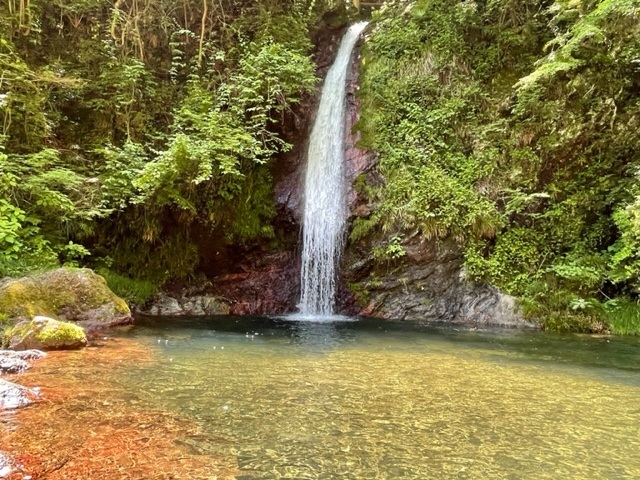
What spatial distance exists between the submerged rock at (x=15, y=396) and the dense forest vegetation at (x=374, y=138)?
537 centimetres

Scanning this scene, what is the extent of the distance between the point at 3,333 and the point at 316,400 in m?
4.82

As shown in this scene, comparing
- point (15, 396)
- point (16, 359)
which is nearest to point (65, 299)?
point (16, 359)

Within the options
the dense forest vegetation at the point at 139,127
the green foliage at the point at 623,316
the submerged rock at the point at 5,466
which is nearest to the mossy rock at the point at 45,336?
the dense forest vegetation at the point at 139,127

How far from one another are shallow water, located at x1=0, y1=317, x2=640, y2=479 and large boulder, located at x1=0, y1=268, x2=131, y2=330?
1.64m

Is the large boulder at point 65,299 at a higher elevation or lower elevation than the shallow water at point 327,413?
higher

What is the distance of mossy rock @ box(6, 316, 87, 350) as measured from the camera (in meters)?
5.81

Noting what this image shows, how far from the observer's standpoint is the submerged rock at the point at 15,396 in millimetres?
3545

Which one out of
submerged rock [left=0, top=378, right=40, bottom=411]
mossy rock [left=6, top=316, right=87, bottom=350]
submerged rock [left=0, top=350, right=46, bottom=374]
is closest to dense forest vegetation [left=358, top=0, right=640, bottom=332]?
mossy rock [left=6, top=316, right=87, bottom=350]

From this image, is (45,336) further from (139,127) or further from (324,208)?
(324,208)

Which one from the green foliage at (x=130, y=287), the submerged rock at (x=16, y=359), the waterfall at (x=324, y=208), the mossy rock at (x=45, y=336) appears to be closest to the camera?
the submerged rock at (x=16, y=359)

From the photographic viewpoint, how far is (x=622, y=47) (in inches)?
392

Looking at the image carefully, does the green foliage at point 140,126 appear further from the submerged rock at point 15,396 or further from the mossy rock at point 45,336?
the submerged rock at point 15,396

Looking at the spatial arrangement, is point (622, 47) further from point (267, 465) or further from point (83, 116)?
point (83, 116)

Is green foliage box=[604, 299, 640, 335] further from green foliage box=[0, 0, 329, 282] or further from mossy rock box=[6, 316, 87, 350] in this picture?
mossy rock box=[6, 316, 87, 350]
